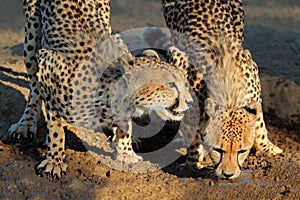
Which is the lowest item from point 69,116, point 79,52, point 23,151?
point 23,151

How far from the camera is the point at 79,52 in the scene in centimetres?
510

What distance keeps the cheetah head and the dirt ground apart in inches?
23.3

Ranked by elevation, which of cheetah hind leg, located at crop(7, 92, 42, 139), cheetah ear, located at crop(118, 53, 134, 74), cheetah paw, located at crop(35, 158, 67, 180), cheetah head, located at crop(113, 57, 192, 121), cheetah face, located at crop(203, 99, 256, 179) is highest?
cheetah ear, located at crop(118, 53, 134, 74)

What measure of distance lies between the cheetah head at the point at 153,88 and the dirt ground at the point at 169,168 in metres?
0.59

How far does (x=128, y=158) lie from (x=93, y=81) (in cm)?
78

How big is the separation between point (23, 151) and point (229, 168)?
1.85 metres

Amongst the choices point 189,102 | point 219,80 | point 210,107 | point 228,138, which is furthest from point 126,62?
point 228,138

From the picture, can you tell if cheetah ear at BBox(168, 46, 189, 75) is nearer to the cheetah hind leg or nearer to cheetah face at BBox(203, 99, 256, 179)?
cheetah face at BBox(203, 99, 256, 179)

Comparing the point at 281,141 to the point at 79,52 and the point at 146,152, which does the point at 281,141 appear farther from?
the point at 79,52

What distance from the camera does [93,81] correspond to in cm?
502

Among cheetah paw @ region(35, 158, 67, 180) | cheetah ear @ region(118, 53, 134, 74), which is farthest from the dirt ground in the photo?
cheetah ear @ region(118, 53, 134, 74)

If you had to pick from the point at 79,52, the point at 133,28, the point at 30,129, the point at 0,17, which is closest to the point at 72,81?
the point at 79,52

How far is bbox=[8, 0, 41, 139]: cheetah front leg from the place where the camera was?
577 cm

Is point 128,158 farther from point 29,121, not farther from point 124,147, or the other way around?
point 29,121
